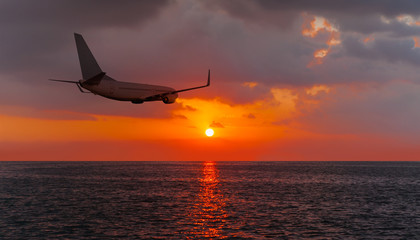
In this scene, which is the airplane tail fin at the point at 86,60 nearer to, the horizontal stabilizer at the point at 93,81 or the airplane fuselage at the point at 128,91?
the airplane fuselage at the point at 128,91

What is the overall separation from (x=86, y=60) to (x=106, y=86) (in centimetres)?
694

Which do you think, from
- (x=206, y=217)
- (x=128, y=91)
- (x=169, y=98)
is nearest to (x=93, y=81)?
(x=128, y=91)

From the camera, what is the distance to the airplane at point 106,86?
7500 centimetres

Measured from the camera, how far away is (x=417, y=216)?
220 ft

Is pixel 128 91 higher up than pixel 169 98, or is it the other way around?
pixel 128 91

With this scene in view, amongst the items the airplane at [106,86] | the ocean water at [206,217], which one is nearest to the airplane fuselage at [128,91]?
the airplane at [106,86]

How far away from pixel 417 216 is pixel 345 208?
13.6 m

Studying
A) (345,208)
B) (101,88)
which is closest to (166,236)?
(101,88)

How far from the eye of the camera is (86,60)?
255 feet

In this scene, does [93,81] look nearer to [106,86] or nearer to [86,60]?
[106,86]

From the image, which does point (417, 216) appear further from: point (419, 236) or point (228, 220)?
point (228, 220)

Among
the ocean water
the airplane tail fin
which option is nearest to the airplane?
the airplane tail fin

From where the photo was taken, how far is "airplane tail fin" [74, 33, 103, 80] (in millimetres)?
77312

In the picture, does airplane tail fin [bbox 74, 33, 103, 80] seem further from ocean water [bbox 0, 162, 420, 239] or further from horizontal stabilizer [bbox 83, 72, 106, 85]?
ocean water [bbox 0, 162, 420, 239]
